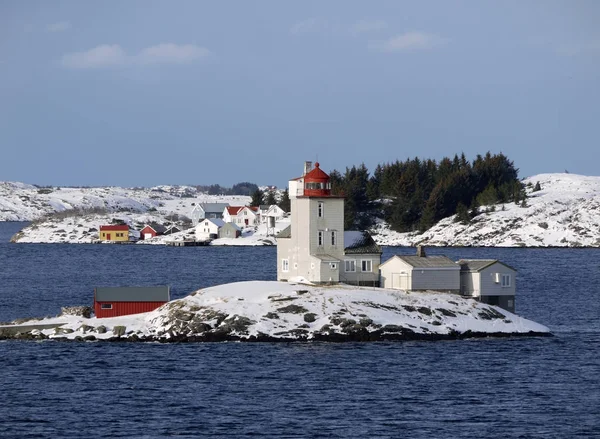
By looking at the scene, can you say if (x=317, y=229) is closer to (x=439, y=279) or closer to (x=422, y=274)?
(x=422, y=274)

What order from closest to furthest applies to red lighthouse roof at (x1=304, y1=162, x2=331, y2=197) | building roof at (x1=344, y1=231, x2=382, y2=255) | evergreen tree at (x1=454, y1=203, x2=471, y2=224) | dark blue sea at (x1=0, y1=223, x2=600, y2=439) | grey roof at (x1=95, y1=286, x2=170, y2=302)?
dark blue sea at (x1=0, y1=223, x2=600, y2=439)
grey roof at (x1=95, y1=286, x2=170, y2=302)
red lighthouse roof at (x1=304, y1=162, x2=331, y2=197)
building roof at (x1=344, y1=231, x2=382, y2=255)
evergreen tree at (x1=454, y1=203, x2=471, y2=224)

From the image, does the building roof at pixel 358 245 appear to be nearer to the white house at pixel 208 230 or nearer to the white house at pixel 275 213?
the white house at pixel 275 213

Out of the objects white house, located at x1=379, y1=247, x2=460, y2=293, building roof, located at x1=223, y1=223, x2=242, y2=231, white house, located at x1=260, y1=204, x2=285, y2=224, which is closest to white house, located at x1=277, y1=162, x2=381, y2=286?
white house, located at x1=379, y1=247, x2=460, y2=293

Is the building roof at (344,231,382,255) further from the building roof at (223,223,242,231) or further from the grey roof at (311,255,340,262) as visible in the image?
the building roof at (223,223,242,231)

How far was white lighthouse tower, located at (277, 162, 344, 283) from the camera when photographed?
72688 mm

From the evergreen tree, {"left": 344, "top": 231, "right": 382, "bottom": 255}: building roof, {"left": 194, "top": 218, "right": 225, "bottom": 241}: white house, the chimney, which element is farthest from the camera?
{"left": 194, "top": 218, "right": 225, "bottom": 241}: white house

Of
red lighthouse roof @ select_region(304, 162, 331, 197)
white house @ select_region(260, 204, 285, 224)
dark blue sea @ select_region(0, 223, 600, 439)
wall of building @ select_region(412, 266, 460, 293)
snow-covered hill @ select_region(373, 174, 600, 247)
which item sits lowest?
dark blue sea @ select_region(0, 223, 600, 439)

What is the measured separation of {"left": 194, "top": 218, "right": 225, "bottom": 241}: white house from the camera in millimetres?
194250

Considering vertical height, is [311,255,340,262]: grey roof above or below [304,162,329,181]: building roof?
below

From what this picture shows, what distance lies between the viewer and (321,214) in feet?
241

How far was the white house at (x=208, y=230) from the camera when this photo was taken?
637 feet

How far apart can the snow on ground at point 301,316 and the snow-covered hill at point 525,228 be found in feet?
335

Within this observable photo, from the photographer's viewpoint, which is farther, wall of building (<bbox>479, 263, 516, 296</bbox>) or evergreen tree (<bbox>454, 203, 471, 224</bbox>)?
evergreen tree (<bbox>454, 203, 471, 224</bbox>)

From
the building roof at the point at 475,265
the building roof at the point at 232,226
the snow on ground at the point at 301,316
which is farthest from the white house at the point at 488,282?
the building roof at the point at 232,226
